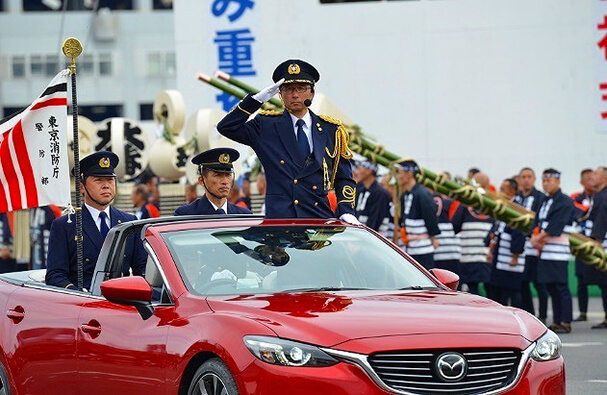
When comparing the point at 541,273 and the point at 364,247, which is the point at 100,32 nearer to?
the point at 541,273

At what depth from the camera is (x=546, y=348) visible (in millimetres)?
7312

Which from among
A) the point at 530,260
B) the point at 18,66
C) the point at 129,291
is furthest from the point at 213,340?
the point at 18,66

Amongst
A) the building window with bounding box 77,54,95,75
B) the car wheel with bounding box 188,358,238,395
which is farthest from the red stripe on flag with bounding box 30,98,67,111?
the building window with bounding box 77,54,95,75

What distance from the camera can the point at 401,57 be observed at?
1121 inches

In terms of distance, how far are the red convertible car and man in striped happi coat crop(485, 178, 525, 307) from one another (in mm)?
11530

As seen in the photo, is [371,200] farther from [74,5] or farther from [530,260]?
[74,5]

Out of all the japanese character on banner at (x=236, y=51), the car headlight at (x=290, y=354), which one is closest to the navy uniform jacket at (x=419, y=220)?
the japanese character on banner at (x=236, y=51)

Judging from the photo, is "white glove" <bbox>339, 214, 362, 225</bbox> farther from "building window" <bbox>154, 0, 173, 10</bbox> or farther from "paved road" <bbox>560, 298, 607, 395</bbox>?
"building window" <bbox>154, 0, 173, 10</bbox>

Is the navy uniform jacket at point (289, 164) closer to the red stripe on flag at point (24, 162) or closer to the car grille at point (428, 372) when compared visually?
the red stripe on flag at point (24, 162)

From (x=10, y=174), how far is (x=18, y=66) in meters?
64.0

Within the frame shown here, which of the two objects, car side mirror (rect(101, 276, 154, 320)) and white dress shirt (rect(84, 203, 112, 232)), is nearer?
car side mirror (rect(101, 276, 154, 320))

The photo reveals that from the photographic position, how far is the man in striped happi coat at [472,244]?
68.9ft

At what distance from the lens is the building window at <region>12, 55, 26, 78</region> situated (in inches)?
2881

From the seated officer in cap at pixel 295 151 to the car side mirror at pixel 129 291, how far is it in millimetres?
2379
